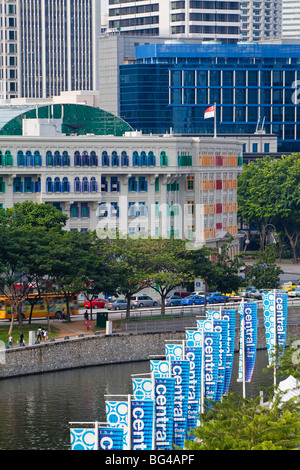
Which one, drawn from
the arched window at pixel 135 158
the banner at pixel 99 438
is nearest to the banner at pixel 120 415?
the banner at pixel 99 438

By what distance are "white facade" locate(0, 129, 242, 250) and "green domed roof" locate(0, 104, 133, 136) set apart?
17.9ft

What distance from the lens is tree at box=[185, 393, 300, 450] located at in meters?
55.0

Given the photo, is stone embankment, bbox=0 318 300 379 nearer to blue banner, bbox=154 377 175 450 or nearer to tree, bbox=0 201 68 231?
tree, bbox=0 201 68 231

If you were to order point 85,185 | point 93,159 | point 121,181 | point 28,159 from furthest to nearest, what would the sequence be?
point 121,181, point 85,185, point 93,159, point 28,159

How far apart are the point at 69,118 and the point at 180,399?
78434 mm

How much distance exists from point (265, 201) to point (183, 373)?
106942 mm

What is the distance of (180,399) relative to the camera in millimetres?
66062

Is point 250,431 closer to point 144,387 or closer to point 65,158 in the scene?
point 144,387

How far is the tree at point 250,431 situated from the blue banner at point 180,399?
3.04m

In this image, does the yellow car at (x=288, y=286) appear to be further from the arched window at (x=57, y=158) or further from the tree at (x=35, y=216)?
the arched window at (x=57, y=158)

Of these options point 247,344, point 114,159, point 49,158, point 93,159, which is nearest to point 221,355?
point 247,344

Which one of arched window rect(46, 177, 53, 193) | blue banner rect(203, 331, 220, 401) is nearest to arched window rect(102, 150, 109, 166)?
arched window rect(46, 177, 53, 193)

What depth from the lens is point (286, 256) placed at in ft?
571
